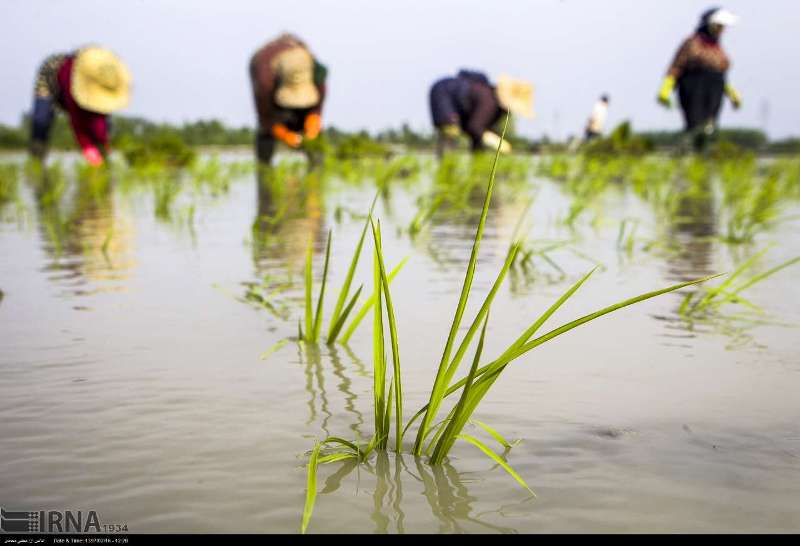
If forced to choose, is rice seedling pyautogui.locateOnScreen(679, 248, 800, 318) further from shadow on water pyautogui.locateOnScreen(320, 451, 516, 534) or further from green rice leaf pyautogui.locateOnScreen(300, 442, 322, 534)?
green rice leaf pyautogui.locateOnScreen(300, 442, 322, 534)

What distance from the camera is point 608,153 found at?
13.3 m

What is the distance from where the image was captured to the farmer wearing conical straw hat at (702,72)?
9445 millimetres

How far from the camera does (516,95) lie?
36.3 ft

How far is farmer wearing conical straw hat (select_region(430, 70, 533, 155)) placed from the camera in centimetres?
1095

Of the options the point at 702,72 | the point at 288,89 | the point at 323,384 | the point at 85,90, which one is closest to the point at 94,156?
the point at 85,90

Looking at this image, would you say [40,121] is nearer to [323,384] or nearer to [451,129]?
→ [451,129]

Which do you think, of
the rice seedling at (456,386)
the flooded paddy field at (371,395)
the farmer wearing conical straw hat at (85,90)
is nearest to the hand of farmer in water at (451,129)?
the farmer wearing conical straw hat at (85,90)

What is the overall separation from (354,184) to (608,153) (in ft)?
22.0

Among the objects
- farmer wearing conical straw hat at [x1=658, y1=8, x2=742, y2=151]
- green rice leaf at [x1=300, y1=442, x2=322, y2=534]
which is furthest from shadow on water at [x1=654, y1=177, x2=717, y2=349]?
farmer wearing conical straw hat at [x1=658, y1=8, x2=742, y2=151]

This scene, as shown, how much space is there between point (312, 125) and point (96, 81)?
1777 millimetres
